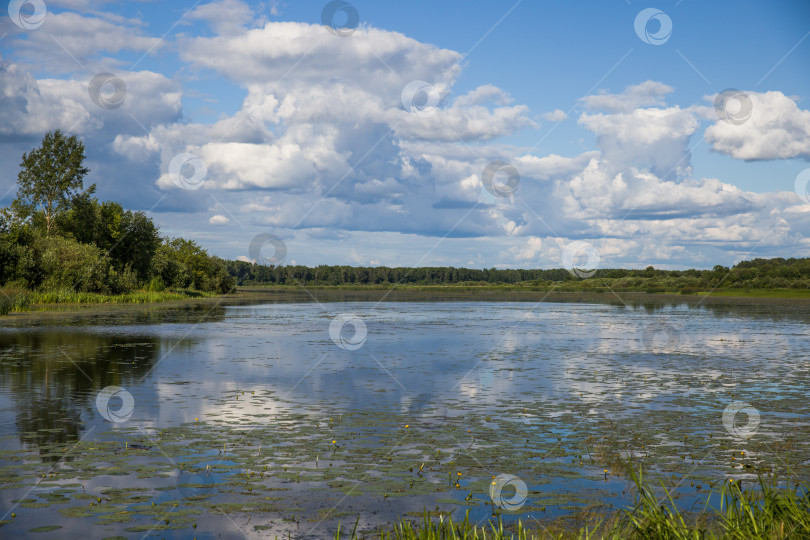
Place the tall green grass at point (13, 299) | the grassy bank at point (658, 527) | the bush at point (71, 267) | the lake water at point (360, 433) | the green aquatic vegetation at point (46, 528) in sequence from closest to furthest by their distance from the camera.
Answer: the grassy bank at point (658, 527), the green aquatic vegetation at point (46, 528), the lake water at point (360, 433), the tall green grass at point (13, 299), the bush at point (71, 267)

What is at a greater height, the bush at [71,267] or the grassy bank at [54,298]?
the bush at [71,267]

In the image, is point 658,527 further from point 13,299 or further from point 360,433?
point 13,299

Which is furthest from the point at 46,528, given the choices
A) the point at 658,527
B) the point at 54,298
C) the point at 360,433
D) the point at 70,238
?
the point at 70,238

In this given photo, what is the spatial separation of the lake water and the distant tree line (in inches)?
1629

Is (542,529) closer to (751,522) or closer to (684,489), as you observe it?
(751,522)

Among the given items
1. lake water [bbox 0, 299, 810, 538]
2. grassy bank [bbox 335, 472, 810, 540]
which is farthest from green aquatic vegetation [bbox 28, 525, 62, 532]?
grassy bank [bbox 335, 472, 810, 540]

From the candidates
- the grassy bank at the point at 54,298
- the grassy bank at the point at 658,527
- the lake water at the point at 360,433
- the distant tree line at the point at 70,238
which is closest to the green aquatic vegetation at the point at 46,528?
the lake water at the point at 360,433

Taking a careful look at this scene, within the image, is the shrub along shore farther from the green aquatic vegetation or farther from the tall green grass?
the green aquatic vegetation

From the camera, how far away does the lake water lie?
9758 millimetres

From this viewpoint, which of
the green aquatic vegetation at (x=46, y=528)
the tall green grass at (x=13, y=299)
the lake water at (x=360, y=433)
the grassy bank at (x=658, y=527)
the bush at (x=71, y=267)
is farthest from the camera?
the bush at (x=71, y=267)

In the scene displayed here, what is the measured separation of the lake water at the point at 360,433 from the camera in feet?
32.0

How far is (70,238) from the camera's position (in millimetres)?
80688

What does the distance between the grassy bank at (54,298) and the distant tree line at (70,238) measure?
4.94 ft

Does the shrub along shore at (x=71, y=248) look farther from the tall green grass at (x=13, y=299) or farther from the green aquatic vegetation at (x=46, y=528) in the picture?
the green aquatic vegetation at (x=46, y=528)
